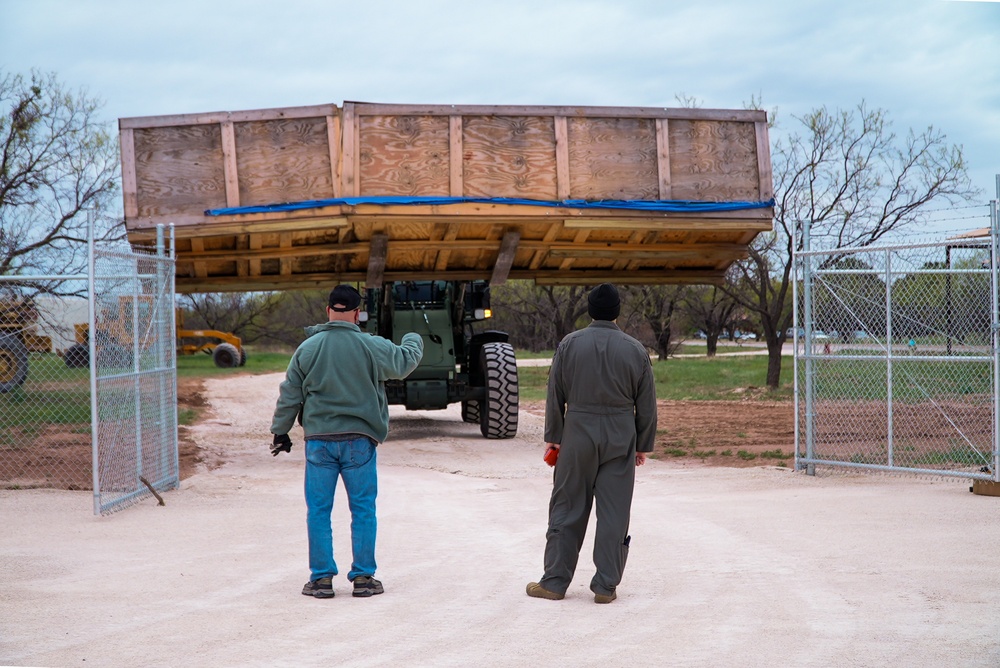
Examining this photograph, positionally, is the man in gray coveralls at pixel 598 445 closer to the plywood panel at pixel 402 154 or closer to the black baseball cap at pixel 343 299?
the black baseball cap at pixel 343 299

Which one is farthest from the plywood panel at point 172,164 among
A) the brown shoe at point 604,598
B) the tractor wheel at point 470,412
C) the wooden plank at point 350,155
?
the brown shoe at point 604,598

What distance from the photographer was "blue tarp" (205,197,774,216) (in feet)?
37.1

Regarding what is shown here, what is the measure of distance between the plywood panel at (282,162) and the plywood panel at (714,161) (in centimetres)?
402

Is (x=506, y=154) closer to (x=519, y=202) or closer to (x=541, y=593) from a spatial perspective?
(x=519, y=202)

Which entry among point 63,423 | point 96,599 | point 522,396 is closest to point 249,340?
point 522,396

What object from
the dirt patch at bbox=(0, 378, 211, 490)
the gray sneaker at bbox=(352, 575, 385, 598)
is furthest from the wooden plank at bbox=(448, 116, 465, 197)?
the gray sneaker at bbox=(352, 575, 385, 598)

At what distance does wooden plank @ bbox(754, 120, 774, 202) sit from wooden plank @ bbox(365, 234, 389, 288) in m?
4.54

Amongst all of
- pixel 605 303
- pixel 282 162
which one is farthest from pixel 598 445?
pixel 282 162

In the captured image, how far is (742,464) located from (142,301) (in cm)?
712

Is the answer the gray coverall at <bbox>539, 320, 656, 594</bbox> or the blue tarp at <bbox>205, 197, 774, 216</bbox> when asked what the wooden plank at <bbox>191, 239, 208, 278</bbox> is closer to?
the blue tarp at <bbox>205, 197, 774, 216</bbox>

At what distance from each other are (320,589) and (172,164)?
266 inches

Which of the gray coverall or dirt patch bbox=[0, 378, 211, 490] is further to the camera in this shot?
dirt patch bbox=[0, 378, 211, 490]

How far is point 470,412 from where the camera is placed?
1753cm

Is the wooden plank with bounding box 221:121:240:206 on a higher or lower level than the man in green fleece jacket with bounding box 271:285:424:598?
higher
